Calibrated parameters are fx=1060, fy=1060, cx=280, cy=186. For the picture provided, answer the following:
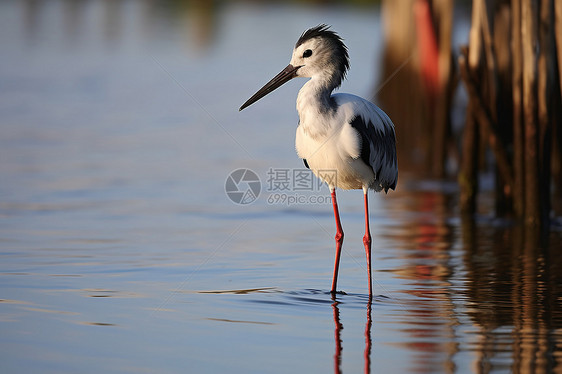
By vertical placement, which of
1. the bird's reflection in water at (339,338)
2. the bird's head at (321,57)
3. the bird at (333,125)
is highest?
the bird's head at (321,57)

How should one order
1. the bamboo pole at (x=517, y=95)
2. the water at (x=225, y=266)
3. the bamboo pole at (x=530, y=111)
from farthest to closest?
the bamboo pole at (x=517, y=95) → the bamboo pole at (x=530, y=111) → the water at (x=225, y=266)

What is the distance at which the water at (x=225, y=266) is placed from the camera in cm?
703

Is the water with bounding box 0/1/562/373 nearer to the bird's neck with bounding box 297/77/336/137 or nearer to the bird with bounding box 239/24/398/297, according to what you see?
the bird with bounding box 239/24/398/297

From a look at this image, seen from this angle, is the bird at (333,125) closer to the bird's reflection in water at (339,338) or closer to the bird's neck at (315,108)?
the bird's neck at (315,108)

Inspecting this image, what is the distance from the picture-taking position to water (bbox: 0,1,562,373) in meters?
7.03

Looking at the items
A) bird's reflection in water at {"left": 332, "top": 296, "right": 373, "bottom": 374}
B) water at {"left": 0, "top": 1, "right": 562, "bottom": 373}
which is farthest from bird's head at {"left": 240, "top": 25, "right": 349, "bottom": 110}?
bird's reflection in water at {"left": 332, "top": 296, "right": 373, "bottom": 374}

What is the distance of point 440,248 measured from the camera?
11.0 metres

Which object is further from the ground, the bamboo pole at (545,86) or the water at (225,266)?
the bamboo pole at (545,86)

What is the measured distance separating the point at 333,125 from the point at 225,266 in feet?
6.30

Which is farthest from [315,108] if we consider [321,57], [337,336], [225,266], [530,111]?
[530,111]

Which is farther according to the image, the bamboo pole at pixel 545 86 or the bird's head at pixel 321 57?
the bamboo pole at pixel 545 86

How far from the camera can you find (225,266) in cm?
987

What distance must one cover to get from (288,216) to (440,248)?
7.88 ft

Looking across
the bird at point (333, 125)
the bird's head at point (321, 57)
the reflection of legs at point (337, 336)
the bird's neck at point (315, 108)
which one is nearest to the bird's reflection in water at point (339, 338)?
the reflection of legs at point (337, 336)
